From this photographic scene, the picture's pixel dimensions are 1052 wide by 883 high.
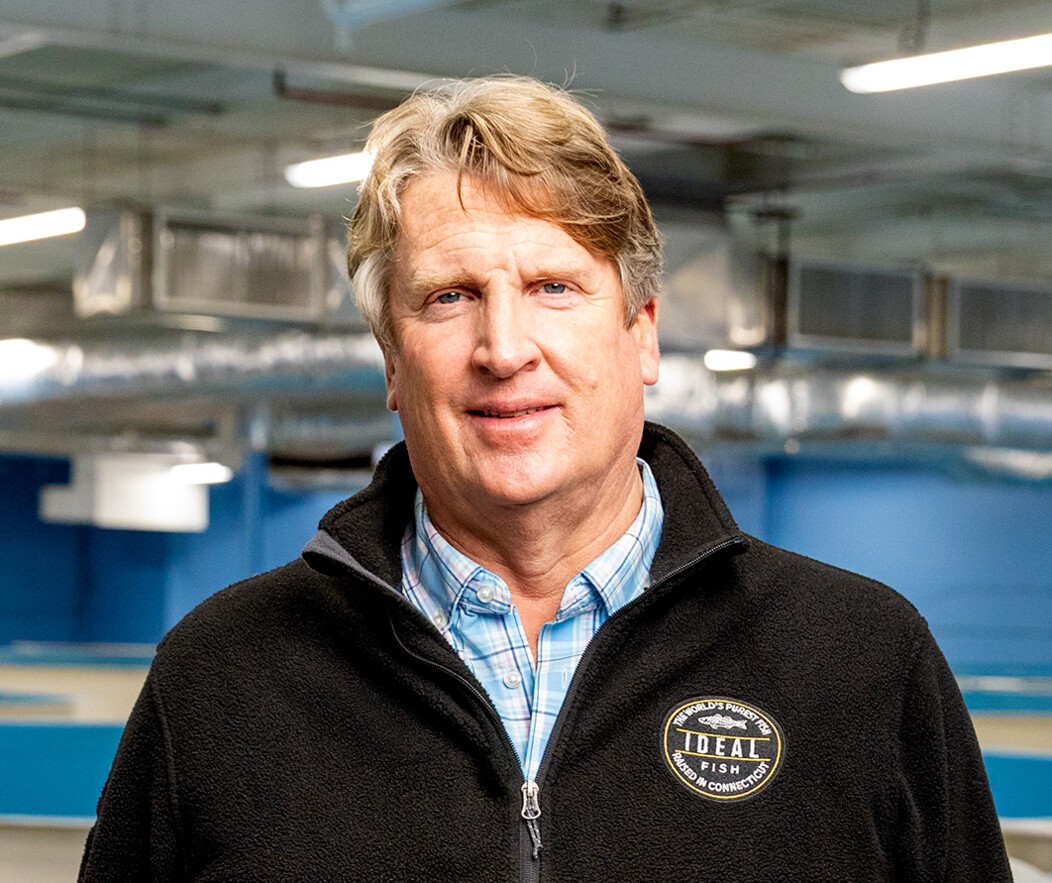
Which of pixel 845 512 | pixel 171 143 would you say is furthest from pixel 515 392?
pixel 845 512

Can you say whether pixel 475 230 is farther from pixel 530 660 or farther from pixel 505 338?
pixel 530 660

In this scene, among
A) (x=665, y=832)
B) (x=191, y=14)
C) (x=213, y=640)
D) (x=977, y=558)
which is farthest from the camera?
(x=977, y=558)

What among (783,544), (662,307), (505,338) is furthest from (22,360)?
(505,338)

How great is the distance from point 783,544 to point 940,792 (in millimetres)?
14656

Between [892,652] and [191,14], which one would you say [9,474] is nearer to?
[191,14]

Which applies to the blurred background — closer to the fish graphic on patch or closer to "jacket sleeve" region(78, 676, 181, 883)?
the fish graphic on patch

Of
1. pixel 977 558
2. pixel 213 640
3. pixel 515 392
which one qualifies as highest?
pixel 515 392

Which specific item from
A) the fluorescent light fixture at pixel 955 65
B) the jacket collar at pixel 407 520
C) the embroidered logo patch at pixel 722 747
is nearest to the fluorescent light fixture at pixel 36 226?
the fluorescent light fixture at pixel 955 65

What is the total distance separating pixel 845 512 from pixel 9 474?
28.4 ft

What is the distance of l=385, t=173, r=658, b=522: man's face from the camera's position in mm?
1365

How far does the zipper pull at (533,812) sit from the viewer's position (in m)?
1.29

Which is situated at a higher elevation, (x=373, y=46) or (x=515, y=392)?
(x=373, y=46)

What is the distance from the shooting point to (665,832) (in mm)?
1303

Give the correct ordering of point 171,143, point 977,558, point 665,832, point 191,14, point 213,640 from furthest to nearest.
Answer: point 977,558 < point 171,143 < point 191,14 < point 213,640 < point 665,832
